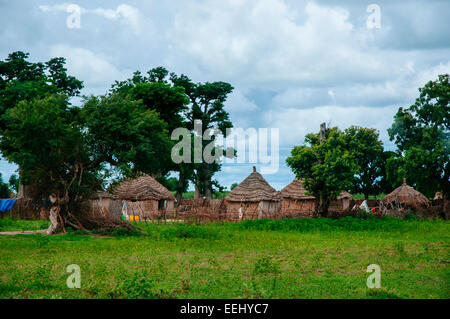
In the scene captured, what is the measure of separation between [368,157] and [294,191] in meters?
17.2

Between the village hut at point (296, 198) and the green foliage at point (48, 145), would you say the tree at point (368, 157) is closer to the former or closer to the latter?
the village hut at point (296, 198)

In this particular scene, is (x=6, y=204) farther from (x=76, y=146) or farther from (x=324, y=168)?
(x=324, y=168)

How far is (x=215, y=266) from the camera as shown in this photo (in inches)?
415

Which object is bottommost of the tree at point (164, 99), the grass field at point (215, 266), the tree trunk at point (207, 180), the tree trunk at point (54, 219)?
the grass field at point (215, 266)

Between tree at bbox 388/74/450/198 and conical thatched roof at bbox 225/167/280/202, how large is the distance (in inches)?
400

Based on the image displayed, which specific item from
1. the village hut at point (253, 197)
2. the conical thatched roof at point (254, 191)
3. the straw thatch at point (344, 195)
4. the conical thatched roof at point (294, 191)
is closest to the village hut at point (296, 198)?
the conical thatched roof at point (294, 191)

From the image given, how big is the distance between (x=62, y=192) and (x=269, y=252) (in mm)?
10491

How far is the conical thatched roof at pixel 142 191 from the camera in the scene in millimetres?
32844

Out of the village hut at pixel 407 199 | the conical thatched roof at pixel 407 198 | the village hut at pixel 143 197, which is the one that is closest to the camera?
the village hut at pixel 143 197

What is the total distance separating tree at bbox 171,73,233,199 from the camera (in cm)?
4341

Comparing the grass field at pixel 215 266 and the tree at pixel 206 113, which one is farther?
the tree at pixel 206 113

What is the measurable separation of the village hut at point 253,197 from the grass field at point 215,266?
12.6 metres

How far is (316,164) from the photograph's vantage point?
2747 centimetres
